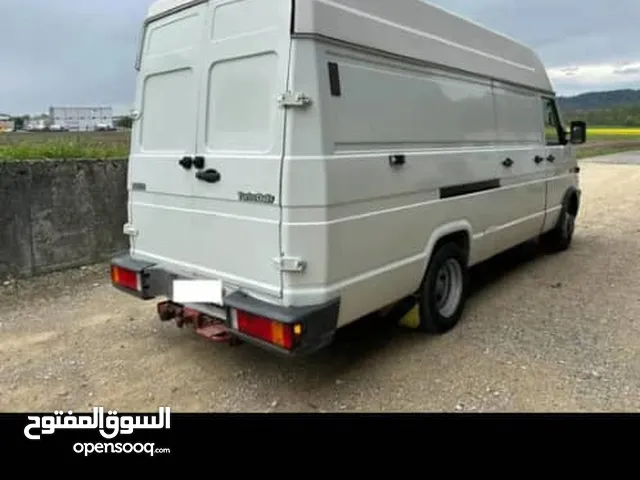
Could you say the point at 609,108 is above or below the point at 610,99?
below

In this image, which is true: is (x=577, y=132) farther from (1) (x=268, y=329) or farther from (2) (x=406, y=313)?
(1) (x=268, y=329)

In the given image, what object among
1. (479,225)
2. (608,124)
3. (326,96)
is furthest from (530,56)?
(608,124)

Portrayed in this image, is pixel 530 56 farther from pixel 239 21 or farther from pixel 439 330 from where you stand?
pixel 239 21

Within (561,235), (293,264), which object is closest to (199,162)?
(293,264)

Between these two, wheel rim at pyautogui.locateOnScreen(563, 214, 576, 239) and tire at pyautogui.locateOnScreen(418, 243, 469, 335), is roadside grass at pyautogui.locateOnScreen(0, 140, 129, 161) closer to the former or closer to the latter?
tire at pyautogui.locateOnScreen(418, 243, 469, 335)

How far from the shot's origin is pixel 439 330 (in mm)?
4402

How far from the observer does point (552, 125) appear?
264 inches

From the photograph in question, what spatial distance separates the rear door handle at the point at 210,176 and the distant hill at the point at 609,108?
44.3m

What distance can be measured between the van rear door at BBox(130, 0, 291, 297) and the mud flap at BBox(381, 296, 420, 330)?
4.40 feet

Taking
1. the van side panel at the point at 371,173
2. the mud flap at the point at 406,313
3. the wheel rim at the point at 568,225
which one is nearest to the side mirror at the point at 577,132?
the wheel rim at the point at 568,225

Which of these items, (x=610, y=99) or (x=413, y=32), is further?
(x=610, y=99)

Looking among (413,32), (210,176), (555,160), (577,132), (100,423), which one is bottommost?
(100,423)

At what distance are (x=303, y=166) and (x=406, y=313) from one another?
176 cm

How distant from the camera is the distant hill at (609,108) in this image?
202 feet
